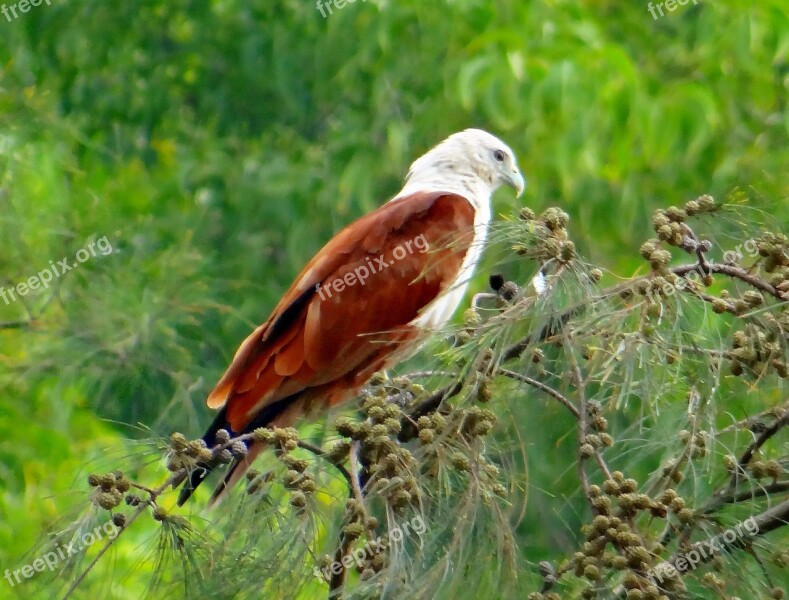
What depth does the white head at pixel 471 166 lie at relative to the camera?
3.97m

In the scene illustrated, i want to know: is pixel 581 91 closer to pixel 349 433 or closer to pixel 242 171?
pixel 242 171

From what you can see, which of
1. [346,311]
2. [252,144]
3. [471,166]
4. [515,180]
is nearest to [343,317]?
[346,311]

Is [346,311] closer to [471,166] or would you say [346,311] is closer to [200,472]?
[471,166]

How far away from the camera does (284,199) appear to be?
551cm

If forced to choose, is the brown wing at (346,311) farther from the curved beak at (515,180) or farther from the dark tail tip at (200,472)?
the curved beak at (515,180)

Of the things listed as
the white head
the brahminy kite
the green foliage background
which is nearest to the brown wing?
the brahminy kite

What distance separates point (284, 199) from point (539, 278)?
355cm

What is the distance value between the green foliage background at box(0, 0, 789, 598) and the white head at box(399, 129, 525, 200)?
389mm

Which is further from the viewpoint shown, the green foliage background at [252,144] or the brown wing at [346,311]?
the green foliage background at [252,144]

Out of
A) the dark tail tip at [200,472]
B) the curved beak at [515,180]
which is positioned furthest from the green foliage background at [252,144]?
the dark tail tip at [200,472]

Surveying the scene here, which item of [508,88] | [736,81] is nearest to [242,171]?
[508,88]

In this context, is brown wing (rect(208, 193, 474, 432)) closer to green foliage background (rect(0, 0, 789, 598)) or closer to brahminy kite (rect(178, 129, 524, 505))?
brahminy kite (rect(178, 129, 524, 505))

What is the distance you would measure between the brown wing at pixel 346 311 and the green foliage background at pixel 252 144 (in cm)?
79

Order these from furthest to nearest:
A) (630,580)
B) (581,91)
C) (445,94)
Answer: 1. (445,94)
2. (581,91)
3. (630,580)
